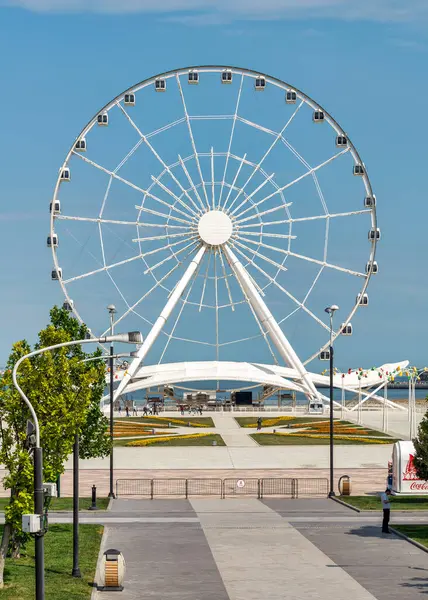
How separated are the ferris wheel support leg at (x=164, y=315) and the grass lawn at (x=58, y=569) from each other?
54.2m

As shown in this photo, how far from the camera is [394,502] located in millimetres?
49438

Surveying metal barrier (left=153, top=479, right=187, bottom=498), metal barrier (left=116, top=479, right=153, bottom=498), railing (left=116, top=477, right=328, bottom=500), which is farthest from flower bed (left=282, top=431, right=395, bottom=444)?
metal barrier (left=116, top=479, right=153, bottom=498)

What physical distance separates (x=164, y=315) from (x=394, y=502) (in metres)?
51.4

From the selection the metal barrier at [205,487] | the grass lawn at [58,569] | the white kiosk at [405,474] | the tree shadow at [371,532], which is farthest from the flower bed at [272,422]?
the grass lawn at [58,569]

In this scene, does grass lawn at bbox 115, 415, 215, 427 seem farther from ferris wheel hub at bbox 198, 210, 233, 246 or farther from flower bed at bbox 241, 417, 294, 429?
ferris wheel hub at bbox 198, 210, 233, 246

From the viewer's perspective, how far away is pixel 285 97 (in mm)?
87250

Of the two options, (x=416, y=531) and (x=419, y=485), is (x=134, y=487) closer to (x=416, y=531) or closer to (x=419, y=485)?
(x=419, y=485)

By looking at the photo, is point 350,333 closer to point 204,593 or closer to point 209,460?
point 209,460

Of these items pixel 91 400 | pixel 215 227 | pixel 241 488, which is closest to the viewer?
pixel 91 400

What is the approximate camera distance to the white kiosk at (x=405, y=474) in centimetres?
4947

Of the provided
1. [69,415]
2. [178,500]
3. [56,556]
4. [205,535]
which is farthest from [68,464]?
[69,415]

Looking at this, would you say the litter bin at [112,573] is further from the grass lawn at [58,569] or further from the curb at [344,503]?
the curb at [344,503]

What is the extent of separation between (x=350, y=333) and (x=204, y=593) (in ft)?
209

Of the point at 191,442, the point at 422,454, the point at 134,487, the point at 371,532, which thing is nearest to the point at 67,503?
the point at 134,487
